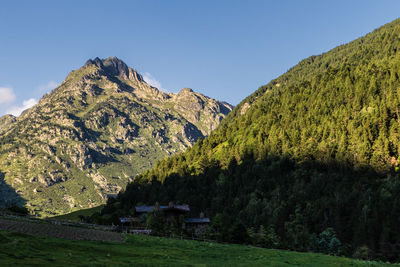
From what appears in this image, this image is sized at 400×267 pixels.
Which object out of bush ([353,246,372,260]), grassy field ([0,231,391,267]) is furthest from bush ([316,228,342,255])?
grassy field ([0,231,391,267])

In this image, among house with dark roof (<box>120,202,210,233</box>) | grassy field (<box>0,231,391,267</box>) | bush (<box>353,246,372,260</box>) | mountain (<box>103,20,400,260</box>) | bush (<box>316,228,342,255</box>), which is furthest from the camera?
house with dark roof (<box>120,202,210,233</box>)

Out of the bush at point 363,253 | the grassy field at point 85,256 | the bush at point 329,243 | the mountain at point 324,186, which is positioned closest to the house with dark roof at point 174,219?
the mountain at point 324,186

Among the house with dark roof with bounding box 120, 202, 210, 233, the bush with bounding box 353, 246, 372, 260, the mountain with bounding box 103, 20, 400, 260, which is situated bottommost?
the bush with bounding box 353, 246, 372, 260

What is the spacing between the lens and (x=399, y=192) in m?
123

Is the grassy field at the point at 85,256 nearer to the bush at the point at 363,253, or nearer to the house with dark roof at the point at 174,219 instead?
the bush at the point at 363,253

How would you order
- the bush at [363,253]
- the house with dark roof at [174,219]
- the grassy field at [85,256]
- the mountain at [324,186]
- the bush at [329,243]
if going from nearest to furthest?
the grassy field at [85,256], the bush at [363,253], the bush at [329,243], the mountain at [324,186], the house with dark roof at [174,219]

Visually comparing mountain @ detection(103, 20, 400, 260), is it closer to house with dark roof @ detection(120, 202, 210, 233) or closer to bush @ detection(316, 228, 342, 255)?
bush @ detection(316, 228, 342, 255)

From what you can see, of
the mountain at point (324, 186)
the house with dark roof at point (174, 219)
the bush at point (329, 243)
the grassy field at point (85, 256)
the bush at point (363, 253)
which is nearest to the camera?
the grassy field at point (85, 256)

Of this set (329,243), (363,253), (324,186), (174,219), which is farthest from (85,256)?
(324,186)

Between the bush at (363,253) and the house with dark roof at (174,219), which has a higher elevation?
the house with dark roof at (174,219)

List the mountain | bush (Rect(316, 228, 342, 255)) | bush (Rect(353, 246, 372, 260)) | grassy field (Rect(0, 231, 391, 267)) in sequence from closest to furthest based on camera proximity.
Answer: grassy field (Rect(0, 231, 391, 267)) < bush (Rect(353, 246, 372, 260)) < bush (Rect(316, 228, 342, 255)) < the mountain

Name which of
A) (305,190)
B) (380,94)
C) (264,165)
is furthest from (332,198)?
(380,94)

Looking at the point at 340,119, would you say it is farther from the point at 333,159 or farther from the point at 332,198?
the point at 332,198

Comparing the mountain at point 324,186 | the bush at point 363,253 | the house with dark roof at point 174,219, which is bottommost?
the bush at point 363,253
